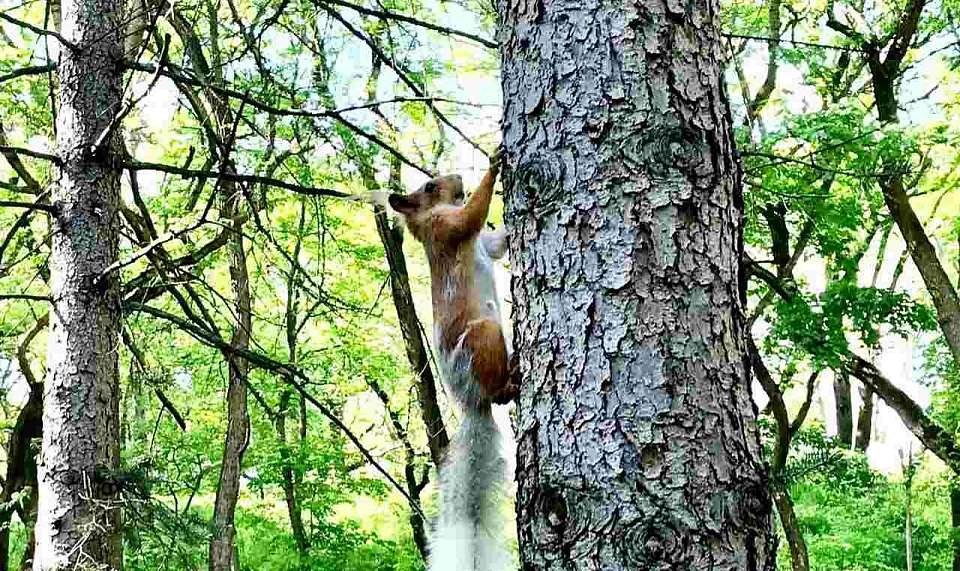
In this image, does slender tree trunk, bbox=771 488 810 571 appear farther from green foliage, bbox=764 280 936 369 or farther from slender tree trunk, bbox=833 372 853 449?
slender tree trunk, bbox=833 372 853 449

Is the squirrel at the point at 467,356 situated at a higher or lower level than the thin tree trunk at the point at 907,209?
lower

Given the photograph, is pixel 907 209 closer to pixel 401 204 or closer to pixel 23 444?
pixel 401 204

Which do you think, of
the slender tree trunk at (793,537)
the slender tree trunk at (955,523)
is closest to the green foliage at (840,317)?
the slender tree trunk at (793,537)

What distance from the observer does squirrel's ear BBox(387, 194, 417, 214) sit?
3496mm

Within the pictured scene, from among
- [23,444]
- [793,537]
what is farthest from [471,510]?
[793,537]

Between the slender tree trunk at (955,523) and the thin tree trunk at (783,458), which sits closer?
the thin tree trunk at (783,458)

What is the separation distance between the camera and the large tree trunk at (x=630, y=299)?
1.31 metres

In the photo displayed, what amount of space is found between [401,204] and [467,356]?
0.86 meters

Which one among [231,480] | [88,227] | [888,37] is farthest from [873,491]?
[88,227]

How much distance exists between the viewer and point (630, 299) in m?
1.36

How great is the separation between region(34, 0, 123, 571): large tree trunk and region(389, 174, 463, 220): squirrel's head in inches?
41.4

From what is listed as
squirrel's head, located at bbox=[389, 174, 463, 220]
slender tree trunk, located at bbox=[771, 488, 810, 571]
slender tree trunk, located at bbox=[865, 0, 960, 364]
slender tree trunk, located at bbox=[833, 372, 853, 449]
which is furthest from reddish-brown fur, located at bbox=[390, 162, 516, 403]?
slender tree trunk, located at bbox=[833, 372, 853, 449]

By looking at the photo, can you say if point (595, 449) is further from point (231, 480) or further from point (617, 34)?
point (231, 480)

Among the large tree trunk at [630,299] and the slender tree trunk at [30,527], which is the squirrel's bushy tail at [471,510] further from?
the slender tree trunk at [30,527]
